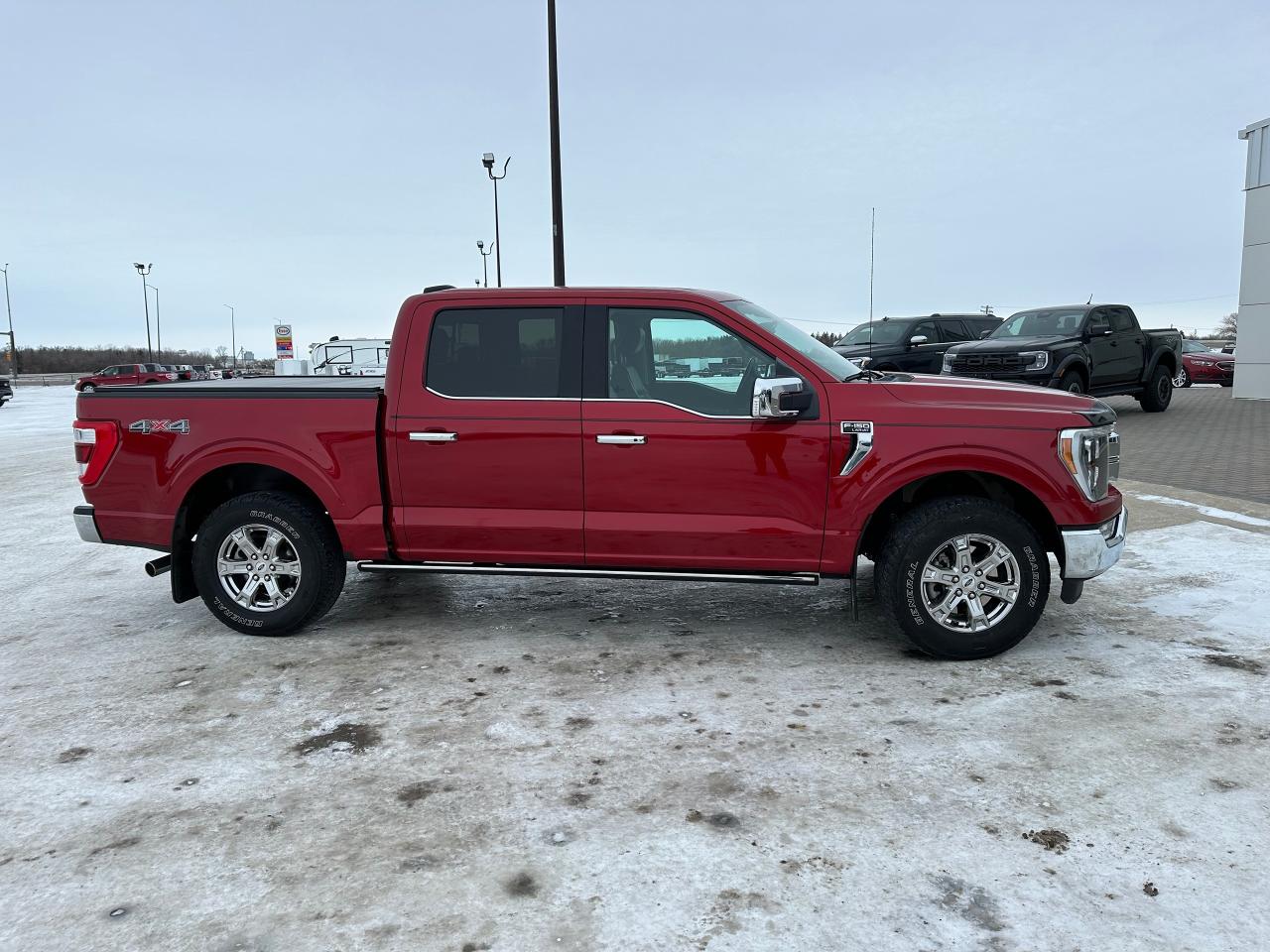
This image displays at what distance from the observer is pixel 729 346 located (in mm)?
5121

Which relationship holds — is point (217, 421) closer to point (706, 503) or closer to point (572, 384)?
point (572, 384)

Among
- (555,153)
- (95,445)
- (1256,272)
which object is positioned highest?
(555,153)

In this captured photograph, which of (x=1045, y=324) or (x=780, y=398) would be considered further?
(x=1045, y=324)

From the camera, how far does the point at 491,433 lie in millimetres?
5227

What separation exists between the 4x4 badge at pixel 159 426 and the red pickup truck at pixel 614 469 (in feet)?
0.04

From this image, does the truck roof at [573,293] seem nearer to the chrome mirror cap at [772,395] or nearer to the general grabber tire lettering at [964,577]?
the chrome mirror cap at [772,395]

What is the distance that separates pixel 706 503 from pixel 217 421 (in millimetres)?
2773

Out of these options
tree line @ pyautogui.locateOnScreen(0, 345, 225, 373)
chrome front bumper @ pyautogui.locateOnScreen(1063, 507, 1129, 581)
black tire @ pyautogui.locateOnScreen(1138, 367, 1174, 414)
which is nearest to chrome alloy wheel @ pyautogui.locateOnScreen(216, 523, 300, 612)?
chrome front bumper @ pyautogui.locateOnScreen(1063, 507, 1129, 581)

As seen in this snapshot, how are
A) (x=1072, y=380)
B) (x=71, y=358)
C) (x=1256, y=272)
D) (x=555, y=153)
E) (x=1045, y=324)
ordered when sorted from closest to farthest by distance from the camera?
(x=555, y=153) < (x=1072, y=380) < (x=1045, y=324) < (x=1256, y=272) < (x=71, y=358)

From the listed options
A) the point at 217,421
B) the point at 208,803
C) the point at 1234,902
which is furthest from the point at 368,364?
the point at 1234,902

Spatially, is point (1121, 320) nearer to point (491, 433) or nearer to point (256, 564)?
point (491, 433)

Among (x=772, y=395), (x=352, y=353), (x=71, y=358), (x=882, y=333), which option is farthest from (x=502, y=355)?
(x=71, y=358)

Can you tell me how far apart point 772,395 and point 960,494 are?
1232 millimetres

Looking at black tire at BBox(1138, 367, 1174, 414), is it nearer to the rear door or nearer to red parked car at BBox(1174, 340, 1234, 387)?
red parked car at BBox(1174, 340, 1234, 387)
